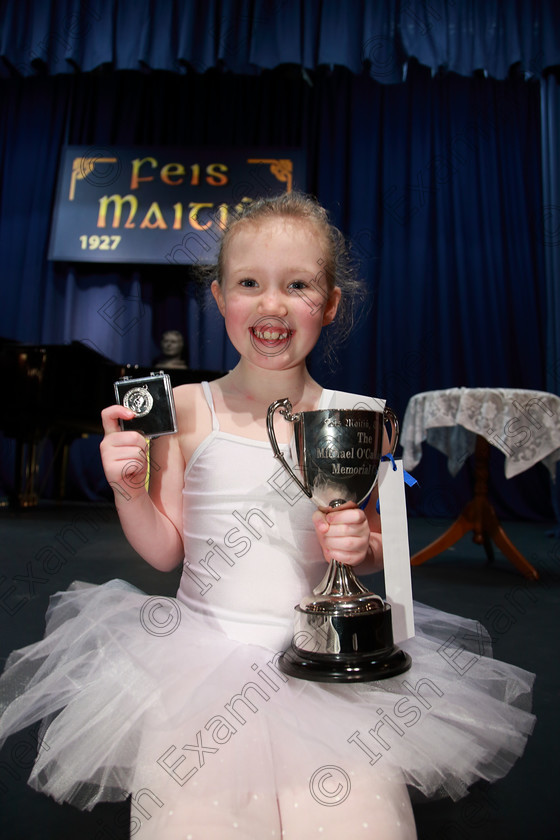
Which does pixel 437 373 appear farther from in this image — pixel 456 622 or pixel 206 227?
pixel 456 622

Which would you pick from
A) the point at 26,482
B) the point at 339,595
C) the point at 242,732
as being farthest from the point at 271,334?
the point at 26,482

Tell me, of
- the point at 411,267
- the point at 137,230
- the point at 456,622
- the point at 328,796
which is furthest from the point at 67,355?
the point at 328,796

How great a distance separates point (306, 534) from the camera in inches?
34.4

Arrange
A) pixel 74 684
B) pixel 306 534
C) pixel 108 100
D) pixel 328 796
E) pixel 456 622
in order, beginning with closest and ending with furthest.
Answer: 1. pixel 328 796
2. pixel 74 684
3. pixel 306 534
4. pixel 456 622
5. pixel 108 100

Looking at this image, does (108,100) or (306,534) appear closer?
(306,534)

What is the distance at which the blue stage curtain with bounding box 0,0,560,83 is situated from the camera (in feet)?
12.7

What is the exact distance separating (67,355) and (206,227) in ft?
5.87

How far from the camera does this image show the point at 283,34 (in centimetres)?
399

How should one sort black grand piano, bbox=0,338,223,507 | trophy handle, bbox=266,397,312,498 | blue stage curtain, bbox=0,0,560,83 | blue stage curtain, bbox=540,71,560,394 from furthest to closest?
1. blue stage curtain, bbox=540,71,560,394
2. blue stage curtain, bbox=0,0,560,83
3. black grand piano, bbox=0,338,223,507
4. trophy handle, bbox=266,397,312,498

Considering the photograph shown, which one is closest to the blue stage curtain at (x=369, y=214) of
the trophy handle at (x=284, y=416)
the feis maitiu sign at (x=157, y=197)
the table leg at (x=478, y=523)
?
the feis maitiu sign at (x=157, y=197)

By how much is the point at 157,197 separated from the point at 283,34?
4.68 ft

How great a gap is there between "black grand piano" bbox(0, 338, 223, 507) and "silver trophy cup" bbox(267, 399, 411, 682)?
2.75m

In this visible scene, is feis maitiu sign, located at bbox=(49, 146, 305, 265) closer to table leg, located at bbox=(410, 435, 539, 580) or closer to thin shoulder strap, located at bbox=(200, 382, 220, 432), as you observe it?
table leg, located at bbox=(410, 435, 539, 580)

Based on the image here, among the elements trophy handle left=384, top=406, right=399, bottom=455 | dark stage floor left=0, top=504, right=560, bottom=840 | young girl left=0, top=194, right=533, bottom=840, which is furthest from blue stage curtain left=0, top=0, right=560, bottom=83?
trophy handle left=384, top=406, right=399, bottom=455
